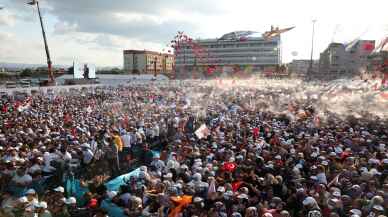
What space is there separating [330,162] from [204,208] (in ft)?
12.6

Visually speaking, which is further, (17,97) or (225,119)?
(17,97)

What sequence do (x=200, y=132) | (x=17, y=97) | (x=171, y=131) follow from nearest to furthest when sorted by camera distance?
(x=200, y=132) < (x=171, y=131) < (x=17, y=97)

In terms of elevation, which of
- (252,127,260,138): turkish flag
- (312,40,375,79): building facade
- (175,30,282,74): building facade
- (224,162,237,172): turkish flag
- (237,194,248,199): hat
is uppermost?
(175,30,282,74): building facade

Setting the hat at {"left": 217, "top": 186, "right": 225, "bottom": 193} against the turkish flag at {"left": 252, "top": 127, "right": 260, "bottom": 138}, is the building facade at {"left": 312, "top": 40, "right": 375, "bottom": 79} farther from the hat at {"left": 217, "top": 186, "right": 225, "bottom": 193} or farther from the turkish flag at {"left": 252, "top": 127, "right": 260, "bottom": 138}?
the hat at {"left": 217, "top": 186, "right": 225, "bottom": 193}

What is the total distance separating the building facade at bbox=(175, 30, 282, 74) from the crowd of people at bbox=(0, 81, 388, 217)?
4406 inches

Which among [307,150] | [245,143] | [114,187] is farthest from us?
[245,143]

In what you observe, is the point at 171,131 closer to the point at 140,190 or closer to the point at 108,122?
the point at 108,122

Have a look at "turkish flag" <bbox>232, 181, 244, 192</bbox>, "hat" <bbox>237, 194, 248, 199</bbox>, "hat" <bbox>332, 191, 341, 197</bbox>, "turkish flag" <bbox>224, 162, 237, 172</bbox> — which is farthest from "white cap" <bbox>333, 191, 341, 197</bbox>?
"turkish flag" <bbox>224, 162, 237, 172</bbox>

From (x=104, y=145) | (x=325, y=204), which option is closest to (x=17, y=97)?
(x=104, y=145)

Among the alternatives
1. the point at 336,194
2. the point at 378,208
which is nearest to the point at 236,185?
the point at 336,194

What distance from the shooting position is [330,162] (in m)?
8.78

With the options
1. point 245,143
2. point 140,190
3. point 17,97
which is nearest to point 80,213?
point 140,190

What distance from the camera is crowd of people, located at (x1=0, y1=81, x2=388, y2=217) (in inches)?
247

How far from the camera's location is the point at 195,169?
7.79 m
